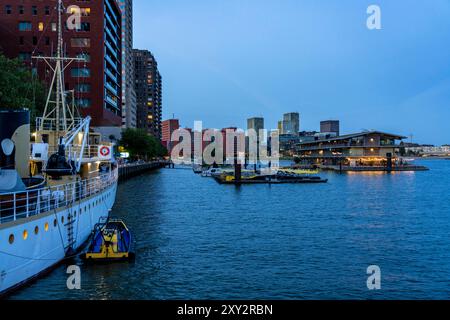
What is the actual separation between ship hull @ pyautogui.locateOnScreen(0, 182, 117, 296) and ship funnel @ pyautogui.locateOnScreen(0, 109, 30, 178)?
4.23 meters

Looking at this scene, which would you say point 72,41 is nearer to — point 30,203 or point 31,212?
point 30,203

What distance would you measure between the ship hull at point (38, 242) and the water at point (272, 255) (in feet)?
3.12

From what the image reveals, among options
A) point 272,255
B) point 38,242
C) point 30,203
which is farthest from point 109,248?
point 272,255

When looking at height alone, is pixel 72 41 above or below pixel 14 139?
above

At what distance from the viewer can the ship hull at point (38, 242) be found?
1905 cm

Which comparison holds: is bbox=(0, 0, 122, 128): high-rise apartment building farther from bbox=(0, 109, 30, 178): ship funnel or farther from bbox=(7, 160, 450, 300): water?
bbox=(0, 109, 30, 178): ship funnel

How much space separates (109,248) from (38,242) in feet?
21.0

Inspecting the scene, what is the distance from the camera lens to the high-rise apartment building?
349ft

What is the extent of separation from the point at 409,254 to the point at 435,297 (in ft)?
33.1

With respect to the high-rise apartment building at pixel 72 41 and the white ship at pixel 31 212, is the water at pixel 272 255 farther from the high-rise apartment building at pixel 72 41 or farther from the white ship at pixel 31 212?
the high-rise apartment building at pixel 72 41

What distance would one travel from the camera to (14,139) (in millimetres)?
26125
